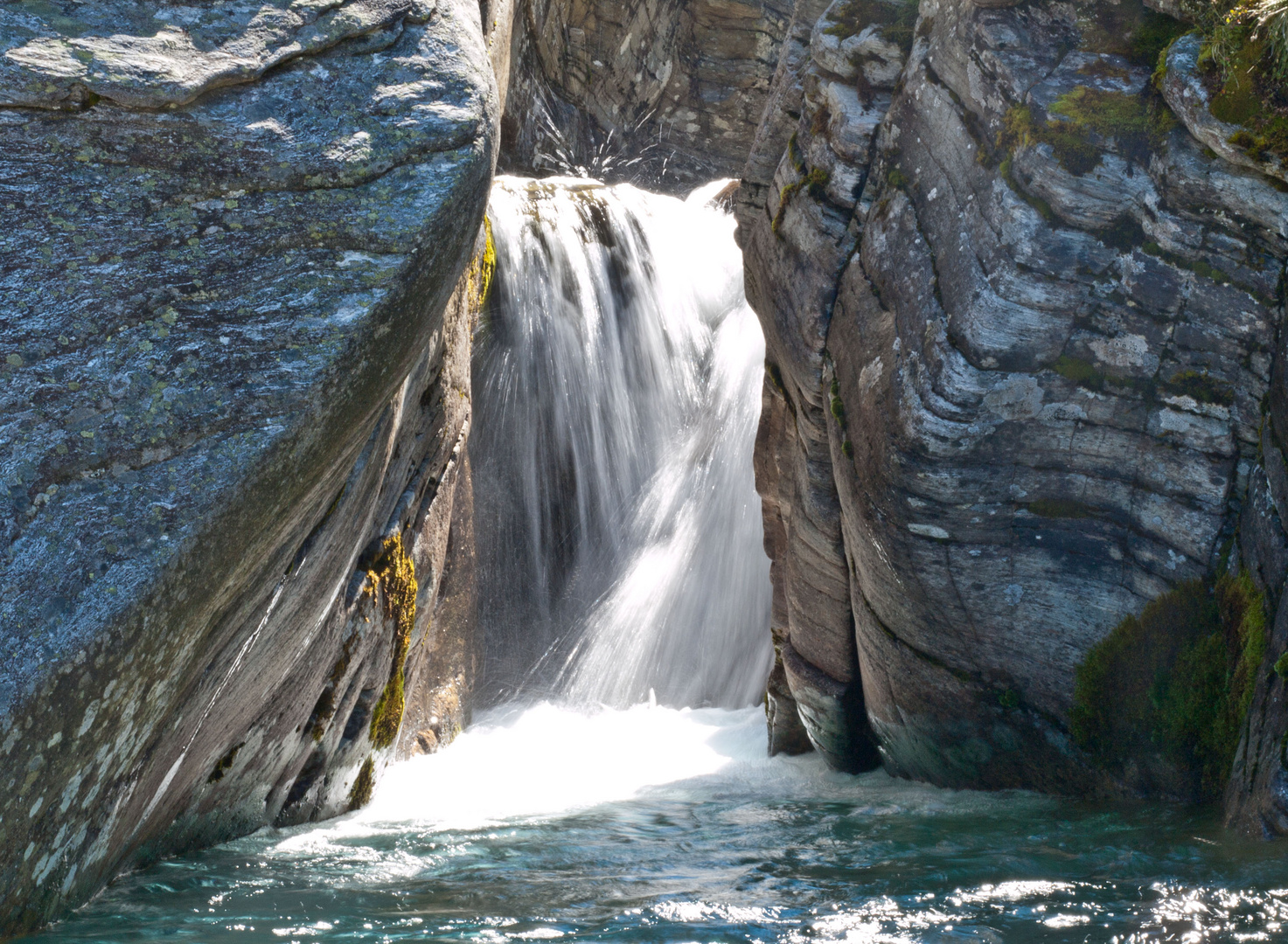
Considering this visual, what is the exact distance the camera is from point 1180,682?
556 cm

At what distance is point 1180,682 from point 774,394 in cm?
471

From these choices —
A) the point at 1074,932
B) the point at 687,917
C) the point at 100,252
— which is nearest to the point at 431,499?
the point at 100,252

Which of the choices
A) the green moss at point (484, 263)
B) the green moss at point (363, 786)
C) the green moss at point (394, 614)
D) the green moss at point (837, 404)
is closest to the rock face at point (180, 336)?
the green moss at point (394, 614)

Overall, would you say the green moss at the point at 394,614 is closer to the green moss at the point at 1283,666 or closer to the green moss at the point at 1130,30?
the green moss at the point at 1283,666

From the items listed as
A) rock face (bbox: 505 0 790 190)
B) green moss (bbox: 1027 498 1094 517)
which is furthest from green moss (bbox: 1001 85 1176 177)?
rock face (bbox: 505 0 790 190)

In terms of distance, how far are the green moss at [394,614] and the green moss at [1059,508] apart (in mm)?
4467

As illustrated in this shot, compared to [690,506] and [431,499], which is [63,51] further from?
[690,506]

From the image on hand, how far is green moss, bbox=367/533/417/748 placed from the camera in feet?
23.2

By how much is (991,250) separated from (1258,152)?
1380mm

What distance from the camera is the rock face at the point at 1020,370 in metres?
5.20

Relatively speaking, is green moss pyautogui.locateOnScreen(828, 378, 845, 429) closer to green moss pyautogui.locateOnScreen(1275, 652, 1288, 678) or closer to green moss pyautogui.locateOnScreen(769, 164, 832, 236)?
green moss pyautogui.locateOnScreen(769, 164, 832, 236)

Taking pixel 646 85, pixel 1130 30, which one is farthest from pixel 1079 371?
pixel 646 85

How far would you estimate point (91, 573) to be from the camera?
335cm

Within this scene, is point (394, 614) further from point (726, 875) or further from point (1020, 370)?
point (1020, 370)
